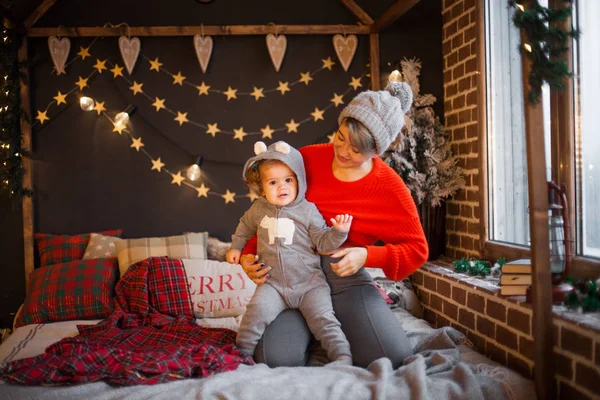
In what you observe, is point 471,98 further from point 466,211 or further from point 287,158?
point 287,158

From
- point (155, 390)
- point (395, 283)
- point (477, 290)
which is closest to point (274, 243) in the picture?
point (155, 390)

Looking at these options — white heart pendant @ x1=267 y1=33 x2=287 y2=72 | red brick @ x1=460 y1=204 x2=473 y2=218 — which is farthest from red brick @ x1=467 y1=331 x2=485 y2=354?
white heart pendant @ x1=267 y1=33 x2=287 y2=72

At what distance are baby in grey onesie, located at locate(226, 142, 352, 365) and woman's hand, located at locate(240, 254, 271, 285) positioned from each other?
0.03m

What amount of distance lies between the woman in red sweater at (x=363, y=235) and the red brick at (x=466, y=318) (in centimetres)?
62

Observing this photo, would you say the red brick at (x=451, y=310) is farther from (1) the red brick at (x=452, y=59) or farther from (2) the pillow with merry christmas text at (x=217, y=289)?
(1) the red brick at (x=452, y=59)

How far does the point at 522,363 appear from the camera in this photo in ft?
6.95

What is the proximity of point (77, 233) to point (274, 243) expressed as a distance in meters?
2.24

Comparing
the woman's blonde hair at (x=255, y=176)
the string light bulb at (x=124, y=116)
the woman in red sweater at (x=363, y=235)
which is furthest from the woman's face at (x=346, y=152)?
the string light bulb at (x=124, y=116)

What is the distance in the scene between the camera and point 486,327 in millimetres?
2420

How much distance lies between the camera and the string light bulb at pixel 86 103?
3598 mm

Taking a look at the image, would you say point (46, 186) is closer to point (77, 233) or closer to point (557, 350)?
point (77, 233)

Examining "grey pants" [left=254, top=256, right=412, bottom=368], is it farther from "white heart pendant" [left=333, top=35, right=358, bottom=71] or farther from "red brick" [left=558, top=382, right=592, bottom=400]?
"white heart pendant" [left=333, top=35, right=358, bottom=71]

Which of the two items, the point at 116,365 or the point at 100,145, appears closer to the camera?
the point at 116,365

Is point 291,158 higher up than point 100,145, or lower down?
lower down
